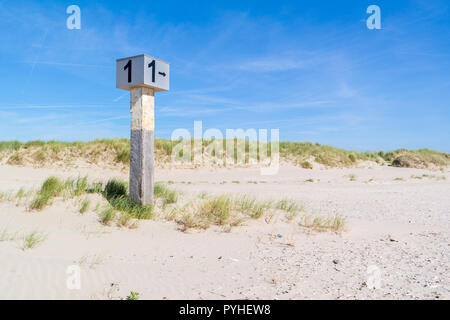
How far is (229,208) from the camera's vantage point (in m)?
6.77

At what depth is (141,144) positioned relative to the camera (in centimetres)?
652

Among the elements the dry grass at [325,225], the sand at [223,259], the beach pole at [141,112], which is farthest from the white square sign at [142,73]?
the dry grass at [325,225]

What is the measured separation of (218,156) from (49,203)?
15.5 m

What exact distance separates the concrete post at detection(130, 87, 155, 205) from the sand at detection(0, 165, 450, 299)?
0.93 m

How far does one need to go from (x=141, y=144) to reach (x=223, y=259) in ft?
11.0

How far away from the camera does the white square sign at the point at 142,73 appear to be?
6.33 m

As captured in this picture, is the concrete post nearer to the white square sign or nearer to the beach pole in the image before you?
the beach pole

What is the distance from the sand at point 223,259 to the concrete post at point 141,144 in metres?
0.93

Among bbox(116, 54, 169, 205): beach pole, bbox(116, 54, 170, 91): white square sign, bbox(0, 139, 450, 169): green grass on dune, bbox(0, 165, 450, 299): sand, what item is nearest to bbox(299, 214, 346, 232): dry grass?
bbox(0, 165, 450, 299): sand

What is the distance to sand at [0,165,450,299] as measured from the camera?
10.8ft

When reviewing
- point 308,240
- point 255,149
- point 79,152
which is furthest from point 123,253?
point 255,149

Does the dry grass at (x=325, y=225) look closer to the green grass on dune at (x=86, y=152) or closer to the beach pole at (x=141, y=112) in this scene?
the beach pole at (x=141, y=112)

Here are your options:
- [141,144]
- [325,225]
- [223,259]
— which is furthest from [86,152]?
[223,259]
